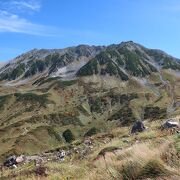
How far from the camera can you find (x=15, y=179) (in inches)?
536

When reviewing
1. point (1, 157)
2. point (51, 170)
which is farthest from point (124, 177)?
point (1, 157)

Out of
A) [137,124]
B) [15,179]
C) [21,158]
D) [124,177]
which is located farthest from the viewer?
[137,124]

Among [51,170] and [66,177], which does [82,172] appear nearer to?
[66,177]

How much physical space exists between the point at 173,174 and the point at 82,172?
12.4 ft

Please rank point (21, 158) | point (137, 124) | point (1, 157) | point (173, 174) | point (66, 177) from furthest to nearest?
1. point (1, 157)
2. point (137, 124)
3. point (21, 158)
4. point (66, 177)
5. point (173, 174)

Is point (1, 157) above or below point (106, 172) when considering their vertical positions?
below

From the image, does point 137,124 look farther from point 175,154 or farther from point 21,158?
point 175,154

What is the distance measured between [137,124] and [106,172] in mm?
21547

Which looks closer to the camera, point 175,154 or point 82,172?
point 175,154

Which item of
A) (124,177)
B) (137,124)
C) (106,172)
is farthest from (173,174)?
(137,124)

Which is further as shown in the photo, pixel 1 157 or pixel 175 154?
pixel 1 157

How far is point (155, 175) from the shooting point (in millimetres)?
9641

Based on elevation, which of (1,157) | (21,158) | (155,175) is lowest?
(1,157)

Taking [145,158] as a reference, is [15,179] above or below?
below
